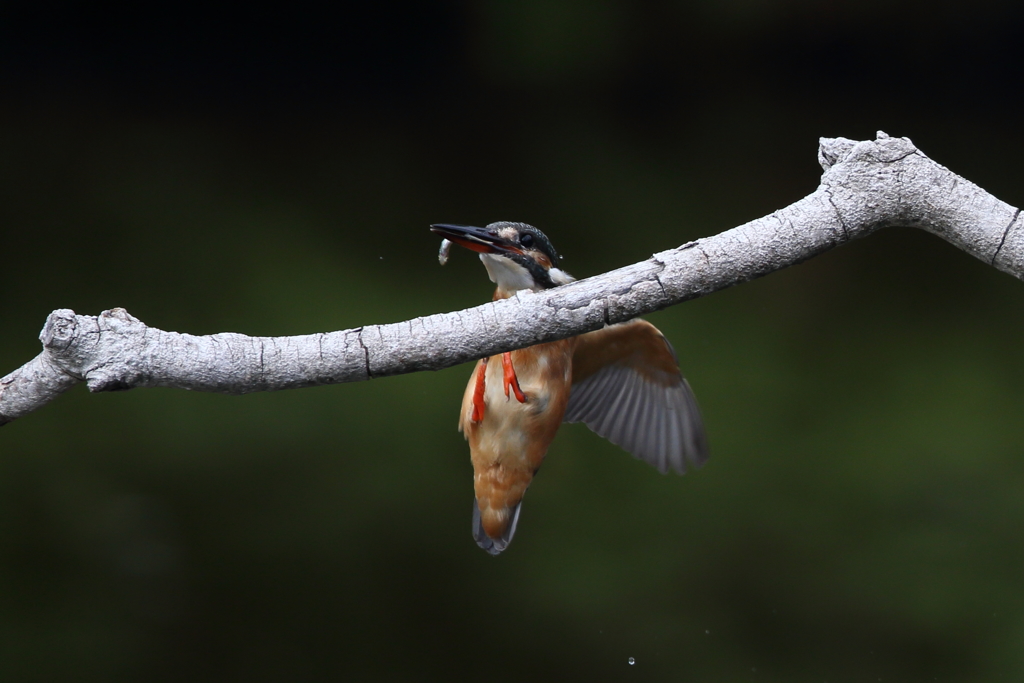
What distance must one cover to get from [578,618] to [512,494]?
111 centimetres

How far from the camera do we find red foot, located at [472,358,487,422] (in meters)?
1.58

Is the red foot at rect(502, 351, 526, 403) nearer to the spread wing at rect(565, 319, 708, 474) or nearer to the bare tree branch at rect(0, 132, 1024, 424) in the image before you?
the spread wing at rect(565, 319, 708, 474)

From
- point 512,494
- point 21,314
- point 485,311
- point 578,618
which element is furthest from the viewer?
point 578,618

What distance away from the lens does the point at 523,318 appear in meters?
1.01

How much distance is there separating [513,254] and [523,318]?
51 centimetres

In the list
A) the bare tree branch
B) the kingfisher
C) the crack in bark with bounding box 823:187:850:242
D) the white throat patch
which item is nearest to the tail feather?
the kingfisher

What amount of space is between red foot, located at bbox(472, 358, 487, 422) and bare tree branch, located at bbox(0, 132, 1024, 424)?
557 millimetres

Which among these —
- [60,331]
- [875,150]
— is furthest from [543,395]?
[60,331]

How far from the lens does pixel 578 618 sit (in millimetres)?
2627

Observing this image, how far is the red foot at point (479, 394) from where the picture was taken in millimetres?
1575

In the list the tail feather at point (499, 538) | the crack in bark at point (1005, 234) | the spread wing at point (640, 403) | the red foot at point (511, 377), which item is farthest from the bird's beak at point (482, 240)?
the crack in bark at point (1005, 234)

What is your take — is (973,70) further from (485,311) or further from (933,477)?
(485,311)

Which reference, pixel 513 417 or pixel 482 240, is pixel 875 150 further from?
pixel 513 417

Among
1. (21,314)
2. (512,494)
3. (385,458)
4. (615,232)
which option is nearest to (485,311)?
(512,494)
